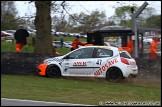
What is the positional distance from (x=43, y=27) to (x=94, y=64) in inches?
202

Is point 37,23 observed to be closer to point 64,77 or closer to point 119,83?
point 64,77

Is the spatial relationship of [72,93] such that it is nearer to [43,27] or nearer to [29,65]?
[29,65]

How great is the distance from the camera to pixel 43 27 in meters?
21.8

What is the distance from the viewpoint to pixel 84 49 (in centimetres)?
1802

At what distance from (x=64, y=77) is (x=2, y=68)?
2.90 m

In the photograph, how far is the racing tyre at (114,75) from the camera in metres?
17.4

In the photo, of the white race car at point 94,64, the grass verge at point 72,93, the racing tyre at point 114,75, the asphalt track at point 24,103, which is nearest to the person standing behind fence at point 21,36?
the white race car at point 94,64

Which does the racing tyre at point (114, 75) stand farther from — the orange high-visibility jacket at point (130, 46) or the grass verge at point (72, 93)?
the orange high-visibility jacket at point (130, 46)

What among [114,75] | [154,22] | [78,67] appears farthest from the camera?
[154,22]

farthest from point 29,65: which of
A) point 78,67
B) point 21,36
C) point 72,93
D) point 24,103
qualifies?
point 24,103

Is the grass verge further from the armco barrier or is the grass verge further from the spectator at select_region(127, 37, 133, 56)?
the spectator at select_region(127, 37, 133, 56)

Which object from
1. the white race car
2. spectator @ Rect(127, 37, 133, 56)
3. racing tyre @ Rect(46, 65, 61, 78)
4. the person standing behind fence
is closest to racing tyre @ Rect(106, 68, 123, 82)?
the white race car

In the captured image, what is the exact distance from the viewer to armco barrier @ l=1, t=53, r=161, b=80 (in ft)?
61.9

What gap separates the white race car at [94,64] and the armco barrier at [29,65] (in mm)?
679
